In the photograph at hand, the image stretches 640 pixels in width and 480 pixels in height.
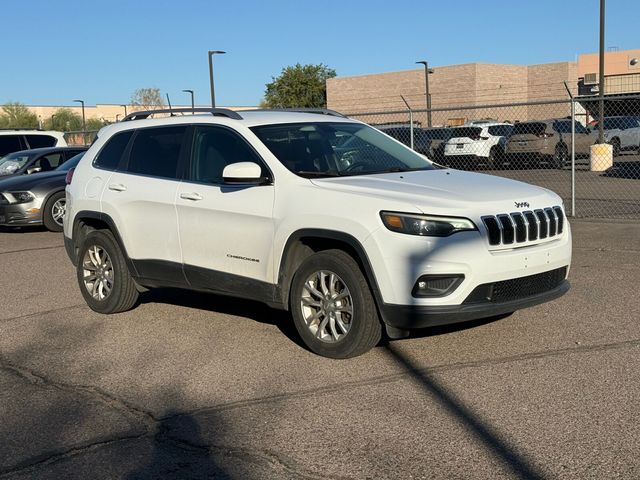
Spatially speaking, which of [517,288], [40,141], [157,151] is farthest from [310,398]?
[40,141]

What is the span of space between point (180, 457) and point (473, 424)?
1.59 m

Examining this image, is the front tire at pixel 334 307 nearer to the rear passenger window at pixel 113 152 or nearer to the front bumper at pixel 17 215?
the rear passenger window at pixel 113 152

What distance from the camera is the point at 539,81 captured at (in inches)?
2286

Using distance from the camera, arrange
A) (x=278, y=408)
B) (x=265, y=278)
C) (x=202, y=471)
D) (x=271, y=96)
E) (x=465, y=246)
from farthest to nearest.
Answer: (x=271, y=96) → (x=265, y=278) → (x=465, y=246) → (x=278, y=408) → (x=202, y=471)

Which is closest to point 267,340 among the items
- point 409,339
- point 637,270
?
point 409,339

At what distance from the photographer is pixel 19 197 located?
44.8 ft

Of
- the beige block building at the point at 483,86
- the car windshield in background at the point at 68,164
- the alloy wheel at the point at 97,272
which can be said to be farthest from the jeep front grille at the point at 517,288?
the beige block building at the point at 483,86

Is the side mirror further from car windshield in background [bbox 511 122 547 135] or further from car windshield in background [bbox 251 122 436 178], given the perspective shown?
car windshield in background [bbox 511 122 547 135]

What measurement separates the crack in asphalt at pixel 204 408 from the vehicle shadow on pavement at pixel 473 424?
15 centimetres

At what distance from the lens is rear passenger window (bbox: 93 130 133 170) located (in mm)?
7414

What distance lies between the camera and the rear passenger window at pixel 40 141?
18344 mm

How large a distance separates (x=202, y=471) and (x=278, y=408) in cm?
90

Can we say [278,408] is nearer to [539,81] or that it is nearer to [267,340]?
[267,340]

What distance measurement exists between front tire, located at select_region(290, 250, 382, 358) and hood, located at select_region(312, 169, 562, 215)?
53 centimetres
